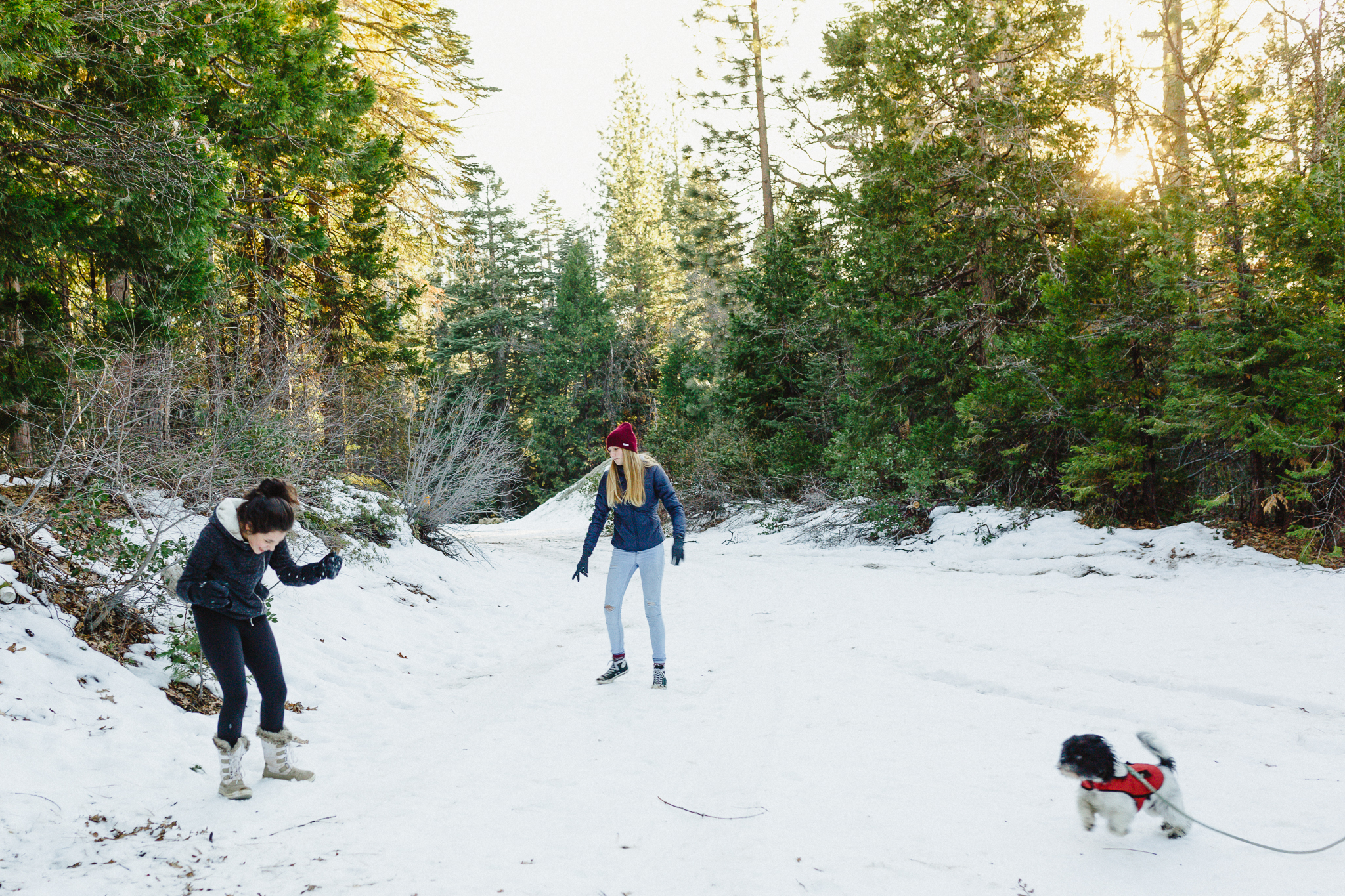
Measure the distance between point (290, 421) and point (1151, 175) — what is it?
12.7 meters

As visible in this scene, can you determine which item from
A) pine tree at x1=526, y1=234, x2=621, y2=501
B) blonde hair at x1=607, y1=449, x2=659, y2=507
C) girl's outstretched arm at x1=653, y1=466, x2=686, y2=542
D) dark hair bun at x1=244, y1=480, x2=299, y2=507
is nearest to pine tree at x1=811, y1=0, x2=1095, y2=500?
girl's outstretched arm at x1=653, y1=466, x2=686, y2=542

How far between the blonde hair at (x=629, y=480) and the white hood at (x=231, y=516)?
9.29 ft

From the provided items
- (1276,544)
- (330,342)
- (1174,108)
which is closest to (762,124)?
(1174,108)

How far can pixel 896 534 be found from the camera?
554 inches

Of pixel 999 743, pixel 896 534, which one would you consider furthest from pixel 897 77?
pixel 999 743

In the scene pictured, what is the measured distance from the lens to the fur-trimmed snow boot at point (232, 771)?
12.5 feet

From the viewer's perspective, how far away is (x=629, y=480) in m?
6.02

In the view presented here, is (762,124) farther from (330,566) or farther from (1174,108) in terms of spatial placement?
(330,566)

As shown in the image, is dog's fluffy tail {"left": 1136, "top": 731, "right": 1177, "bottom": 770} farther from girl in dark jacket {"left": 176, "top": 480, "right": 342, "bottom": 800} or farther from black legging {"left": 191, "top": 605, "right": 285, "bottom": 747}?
black legging {"left": 191, "top": 605, "right": 285, "bottom": 747}

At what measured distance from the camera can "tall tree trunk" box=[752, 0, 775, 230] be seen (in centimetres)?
2573

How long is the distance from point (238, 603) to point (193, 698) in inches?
64.2

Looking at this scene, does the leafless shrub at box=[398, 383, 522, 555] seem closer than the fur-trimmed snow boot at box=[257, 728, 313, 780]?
No

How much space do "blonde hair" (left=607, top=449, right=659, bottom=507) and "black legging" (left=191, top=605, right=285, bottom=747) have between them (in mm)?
2744

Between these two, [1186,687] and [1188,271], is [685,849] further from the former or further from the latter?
[1188,271]
